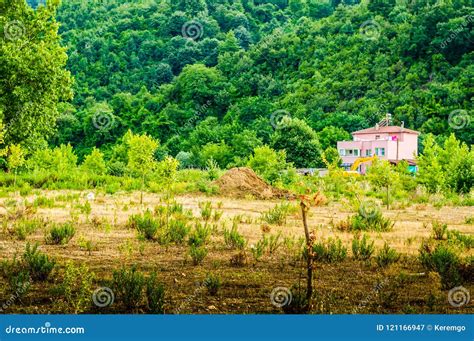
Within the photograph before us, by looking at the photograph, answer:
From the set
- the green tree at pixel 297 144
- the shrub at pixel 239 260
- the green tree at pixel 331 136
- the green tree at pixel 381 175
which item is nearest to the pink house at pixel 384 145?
the green tree at pixel 331 136

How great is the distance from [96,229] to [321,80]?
167ft

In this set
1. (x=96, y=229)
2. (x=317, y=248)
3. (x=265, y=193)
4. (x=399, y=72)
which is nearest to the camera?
(x=317, y=248)

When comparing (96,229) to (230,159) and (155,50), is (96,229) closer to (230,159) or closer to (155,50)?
(230,159)

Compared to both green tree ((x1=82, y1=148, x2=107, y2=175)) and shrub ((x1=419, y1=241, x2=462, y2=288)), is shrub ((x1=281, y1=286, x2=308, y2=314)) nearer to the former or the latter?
shrub ((x1=419, y1=241, x2=462, y2=288))

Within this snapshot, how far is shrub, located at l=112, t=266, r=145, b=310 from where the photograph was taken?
6.20 meters

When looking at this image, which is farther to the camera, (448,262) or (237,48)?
(237,48)

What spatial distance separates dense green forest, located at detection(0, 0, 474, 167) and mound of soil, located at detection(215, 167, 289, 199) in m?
19.3

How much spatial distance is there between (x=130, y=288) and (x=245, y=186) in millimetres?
17556

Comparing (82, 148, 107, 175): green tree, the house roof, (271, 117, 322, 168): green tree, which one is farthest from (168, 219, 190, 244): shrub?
the house roof

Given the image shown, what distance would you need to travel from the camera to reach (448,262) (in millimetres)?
8117

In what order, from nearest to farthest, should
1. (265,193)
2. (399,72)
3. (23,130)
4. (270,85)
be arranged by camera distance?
(23,130) → (265,193) → (399,72) → (270,85)

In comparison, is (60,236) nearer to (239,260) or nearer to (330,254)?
(239,260)

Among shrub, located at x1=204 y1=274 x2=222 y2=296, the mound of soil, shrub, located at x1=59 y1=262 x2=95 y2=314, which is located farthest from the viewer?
the mound of soil
